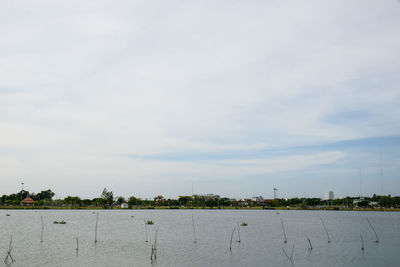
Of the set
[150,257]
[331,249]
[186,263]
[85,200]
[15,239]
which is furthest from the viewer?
[85,200]

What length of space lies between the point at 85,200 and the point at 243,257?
524ft

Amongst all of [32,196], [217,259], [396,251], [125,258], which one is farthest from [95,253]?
[32,196]

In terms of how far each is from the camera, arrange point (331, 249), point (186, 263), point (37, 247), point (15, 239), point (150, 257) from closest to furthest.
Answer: point (186, 263) < point (150, 257) < point (37, 247) < point (331, 249) < point (15, 239)

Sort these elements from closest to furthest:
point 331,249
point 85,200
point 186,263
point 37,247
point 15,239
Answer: point 186,263 → point 37,247 → point 331,249 → point 15,239 → point 85,200

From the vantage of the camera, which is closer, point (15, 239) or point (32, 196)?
point (15, 239)

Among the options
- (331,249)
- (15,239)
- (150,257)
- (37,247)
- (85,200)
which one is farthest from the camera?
(85,200)

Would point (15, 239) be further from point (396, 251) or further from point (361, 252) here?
point (396, 251)

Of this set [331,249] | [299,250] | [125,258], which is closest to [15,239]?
[125,258]

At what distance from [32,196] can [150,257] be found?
178 m

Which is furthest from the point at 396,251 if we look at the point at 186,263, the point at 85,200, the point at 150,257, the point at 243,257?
the point at 85,200

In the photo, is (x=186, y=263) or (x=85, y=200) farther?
(x=85, y=200)

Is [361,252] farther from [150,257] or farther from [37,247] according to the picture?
[37,247]

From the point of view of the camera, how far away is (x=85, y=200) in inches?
7170

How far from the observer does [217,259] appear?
34.2 metres
